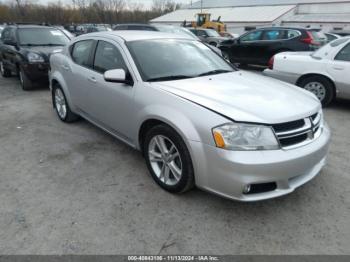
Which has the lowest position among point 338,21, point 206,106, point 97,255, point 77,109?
point 97,255

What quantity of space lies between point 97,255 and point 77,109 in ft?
9.45

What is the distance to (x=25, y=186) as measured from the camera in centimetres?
325

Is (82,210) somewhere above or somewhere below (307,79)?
below

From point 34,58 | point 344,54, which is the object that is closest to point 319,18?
point 344,54

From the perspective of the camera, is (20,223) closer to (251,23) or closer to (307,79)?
(307,79)

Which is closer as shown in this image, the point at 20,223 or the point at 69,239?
the point at 69,239

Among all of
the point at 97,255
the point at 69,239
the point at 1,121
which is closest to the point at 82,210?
the point at 69,239

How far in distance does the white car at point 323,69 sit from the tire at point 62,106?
4.49 m

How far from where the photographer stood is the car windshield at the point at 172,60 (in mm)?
3350

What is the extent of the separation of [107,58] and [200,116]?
1.85 meters

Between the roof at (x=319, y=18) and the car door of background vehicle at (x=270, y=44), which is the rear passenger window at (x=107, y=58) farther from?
the roof at (x=319, y=18)

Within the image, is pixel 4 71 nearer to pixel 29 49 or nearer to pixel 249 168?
pixel 29 49

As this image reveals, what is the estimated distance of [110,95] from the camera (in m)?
3.65

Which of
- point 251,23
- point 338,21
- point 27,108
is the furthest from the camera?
point 251,23
